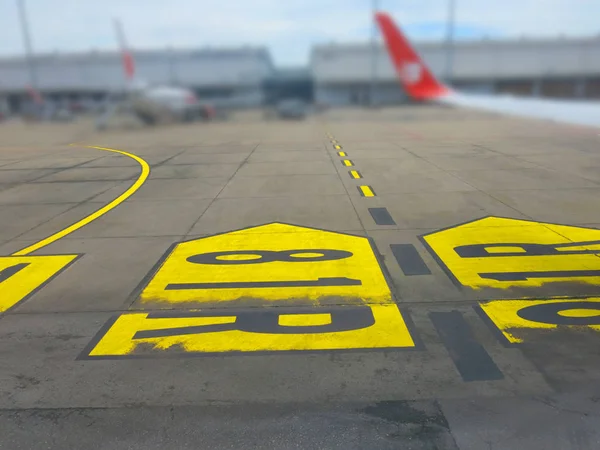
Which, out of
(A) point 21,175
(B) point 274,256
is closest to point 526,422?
(B) point 274,256

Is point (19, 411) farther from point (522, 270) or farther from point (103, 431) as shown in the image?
point (522, 270)

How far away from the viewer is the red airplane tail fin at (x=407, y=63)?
7660 mm

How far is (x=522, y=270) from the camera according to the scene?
5727 millimetres

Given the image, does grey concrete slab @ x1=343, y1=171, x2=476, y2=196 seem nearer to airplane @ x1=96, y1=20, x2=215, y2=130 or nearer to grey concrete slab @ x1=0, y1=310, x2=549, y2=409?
grey concrete slab @ x1=0, y1=310, x2=549, y2=409

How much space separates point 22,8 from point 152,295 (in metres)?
51.3

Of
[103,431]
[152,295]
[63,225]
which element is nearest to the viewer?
[103,431]

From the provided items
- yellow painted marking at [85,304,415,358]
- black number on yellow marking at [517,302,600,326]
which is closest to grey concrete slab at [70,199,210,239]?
yellow painted marking at [85,304,415,358]

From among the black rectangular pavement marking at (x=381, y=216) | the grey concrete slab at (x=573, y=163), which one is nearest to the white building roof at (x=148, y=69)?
the grey concrete slab at (x=573, y=163)

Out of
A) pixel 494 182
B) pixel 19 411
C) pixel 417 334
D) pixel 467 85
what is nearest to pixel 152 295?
pixel 19 411

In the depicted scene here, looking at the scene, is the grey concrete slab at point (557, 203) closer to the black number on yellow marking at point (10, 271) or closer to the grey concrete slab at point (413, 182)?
the grey concrete slab at point (413, 182)

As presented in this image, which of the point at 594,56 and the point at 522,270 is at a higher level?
the point at 594,56

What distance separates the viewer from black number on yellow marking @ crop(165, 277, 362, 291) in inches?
214

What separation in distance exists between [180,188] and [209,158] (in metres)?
5.70

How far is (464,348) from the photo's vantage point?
4.05 metres
